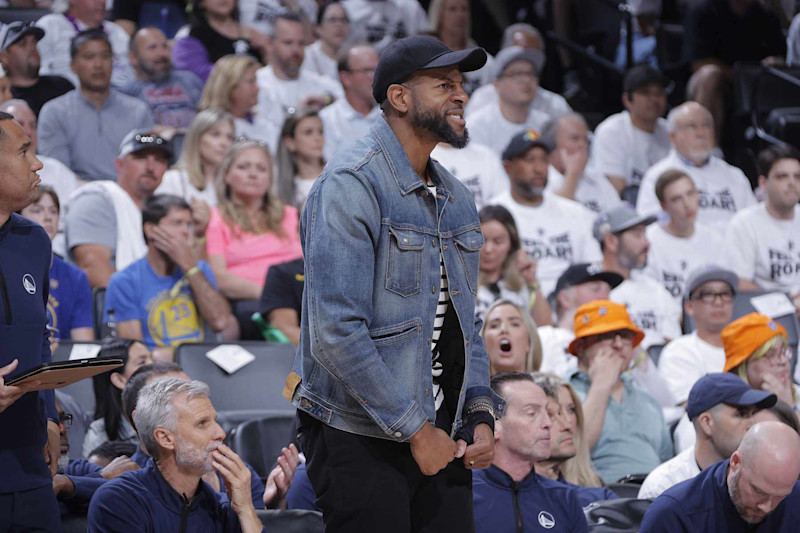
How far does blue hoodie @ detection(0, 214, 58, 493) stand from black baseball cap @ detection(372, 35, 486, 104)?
1112mm

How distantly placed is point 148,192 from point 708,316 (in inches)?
129

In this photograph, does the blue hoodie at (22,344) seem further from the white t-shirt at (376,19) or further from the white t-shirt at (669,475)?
the white t-shirt at (376,19)

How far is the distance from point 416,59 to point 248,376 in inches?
127

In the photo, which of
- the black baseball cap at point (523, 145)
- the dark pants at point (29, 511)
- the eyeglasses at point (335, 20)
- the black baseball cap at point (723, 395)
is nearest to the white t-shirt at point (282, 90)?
the eyeglasses at point (335, 20)

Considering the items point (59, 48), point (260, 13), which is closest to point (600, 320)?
point (59, 48)

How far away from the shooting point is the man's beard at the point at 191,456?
3.51 metres

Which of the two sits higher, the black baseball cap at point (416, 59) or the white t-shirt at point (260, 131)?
the black baseball cap at point (416, 59)

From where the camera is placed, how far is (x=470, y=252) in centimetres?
272

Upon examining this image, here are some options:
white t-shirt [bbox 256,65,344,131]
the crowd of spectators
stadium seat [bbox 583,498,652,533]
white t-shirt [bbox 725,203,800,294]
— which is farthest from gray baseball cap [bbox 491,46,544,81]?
stadium seat [bbox 583,498,652,533]

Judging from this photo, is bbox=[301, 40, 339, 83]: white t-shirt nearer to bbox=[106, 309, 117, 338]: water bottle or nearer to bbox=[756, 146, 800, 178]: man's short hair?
bbox=[756, 146, 800, 178]: man's short hair

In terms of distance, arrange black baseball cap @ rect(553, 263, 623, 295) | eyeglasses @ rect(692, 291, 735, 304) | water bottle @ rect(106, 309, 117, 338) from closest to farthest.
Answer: water bottle @ rect(106, 309, 117, 338), black baseball cap @ rect(553, 263, 623, 295), eyeglasses @ rect(692, 291, 735, 304)

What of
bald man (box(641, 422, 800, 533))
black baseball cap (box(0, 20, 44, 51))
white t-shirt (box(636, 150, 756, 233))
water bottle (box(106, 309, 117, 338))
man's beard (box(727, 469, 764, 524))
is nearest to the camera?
bald man (box(641, 422, 800, 533))

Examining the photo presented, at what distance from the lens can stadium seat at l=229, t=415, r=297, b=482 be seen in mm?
4691

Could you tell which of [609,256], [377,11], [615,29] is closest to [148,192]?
[609,256]
